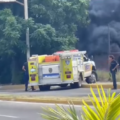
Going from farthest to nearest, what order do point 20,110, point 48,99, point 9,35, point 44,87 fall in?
1. point 9,35
2. point 44,87
3. point 48,99
4. point 20,110

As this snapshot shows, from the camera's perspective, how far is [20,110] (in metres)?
15.8

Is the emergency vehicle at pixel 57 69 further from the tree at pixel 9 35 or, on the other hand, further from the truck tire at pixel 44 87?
the tree at pixel 9 35

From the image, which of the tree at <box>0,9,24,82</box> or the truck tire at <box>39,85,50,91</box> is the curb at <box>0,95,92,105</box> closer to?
the truck tire at <box>39,85,50,91</box>

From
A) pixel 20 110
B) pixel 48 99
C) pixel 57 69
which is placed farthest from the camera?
pixel 57 69

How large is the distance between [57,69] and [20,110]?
805cm

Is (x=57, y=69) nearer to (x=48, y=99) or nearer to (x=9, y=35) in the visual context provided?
(x=48, y=99)

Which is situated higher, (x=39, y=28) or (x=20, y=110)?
(x=39, y=28)

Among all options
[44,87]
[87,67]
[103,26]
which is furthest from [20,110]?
[103,26]

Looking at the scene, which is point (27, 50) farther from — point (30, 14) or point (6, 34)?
point (30, 14)

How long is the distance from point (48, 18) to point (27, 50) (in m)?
3.36

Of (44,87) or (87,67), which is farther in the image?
(87,67)

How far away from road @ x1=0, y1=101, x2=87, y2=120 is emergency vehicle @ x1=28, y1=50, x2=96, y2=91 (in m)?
5.45

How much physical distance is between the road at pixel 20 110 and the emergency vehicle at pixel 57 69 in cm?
545

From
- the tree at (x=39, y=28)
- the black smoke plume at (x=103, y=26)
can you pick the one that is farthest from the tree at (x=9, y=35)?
the black smoke plume at (x=103, y=26)
